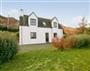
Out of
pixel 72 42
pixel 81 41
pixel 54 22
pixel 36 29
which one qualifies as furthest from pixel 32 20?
pixel 72 42

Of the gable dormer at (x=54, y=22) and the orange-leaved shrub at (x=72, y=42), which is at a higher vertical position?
the gable dormer at (x=54, y=22)

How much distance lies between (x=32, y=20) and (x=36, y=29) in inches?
71.6

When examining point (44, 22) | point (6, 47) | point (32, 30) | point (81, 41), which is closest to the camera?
point (6, 47)

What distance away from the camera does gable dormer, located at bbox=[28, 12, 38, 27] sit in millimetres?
31398

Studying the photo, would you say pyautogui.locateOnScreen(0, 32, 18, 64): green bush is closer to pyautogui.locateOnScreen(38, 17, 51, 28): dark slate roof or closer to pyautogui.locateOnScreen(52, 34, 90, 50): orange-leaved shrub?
pyautogui.locateOnScreen(52, 34, 90, 50): orange-leaved shrub

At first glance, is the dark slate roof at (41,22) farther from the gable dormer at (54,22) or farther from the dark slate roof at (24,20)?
the gable dormer at (54,22)

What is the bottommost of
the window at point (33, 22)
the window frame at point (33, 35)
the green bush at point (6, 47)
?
the green bush at point (6, 47)

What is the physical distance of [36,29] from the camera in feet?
106

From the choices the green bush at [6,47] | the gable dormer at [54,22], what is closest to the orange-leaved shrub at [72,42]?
the green bush at [6,47]

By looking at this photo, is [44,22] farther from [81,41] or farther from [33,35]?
[81,41]

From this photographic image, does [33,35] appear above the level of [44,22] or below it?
below

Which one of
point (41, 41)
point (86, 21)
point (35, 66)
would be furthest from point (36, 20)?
point (35, 66)

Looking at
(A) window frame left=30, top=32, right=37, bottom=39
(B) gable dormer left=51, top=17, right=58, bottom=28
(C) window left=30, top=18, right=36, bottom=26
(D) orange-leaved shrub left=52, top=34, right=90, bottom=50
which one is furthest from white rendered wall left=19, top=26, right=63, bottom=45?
(D) orange-leaved shrub left=52, top=34, right=90, bottom=50

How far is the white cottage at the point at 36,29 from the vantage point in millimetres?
29938
